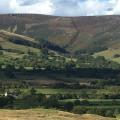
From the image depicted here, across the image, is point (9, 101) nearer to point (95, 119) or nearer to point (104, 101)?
point (104, 101)

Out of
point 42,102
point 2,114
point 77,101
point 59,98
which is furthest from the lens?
point 59,98

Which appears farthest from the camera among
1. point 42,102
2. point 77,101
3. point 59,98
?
point 59,98

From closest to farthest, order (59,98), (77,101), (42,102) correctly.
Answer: (42,102) → (77,101) → (59,98)

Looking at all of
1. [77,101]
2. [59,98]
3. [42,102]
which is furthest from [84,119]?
[59,98]

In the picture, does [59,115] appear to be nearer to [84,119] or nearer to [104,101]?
[84,119]

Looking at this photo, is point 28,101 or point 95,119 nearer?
point 95,119

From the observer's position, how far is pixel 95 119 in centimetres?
9706

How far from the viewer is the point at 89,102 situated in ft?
603

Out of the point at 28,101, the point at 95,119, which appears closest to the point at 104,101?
the point at 28,101

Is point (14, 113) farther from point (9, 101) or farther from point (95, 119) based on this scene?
point (9, 101)

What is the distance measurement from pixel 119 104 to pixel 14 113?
321ft

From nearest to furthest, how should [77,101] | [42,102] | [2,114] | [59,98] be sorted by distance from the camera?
[2,114], [42,102], [77,101], [59,98]

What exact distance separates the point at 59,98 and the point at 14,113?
98.0 metres

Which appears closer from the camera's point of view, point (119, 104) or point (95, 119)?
→ point (95, 119)
